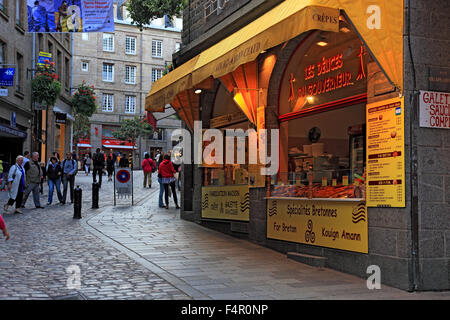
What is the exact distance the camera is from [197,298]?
5.58m

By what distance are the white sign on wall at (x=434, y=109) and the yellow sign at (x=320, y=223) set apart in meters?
1.36

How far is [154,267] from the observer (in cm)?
736

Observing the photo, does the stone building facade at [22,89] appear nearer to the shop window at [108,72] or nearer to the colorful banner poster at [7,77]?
the colorful banner poster at [7,77]

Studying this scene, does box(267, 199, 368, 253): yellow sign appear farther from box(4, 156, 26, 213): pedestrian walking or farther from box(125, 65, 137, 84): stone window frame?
box(125, 65, 137, 84): stone window frame

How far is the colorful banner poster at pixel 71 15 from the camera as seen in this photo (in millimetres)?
18500

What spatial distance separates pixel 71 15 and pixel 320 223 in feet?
50.0

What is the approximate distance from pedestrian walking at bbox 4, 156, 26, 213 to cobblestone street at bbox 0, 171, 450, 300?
1989 mm

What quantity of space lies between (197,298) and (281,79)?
16.7 ft

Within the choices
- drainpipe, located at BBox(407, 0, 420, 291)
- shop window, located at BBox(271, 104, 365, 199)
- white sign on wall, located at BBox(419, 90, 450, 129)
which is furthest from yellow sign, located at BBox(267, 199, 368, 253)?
white sign on wall, located at BBox(419, 90, 450, 129)

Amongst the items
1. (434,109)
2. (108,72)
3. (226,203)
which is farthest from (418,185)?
(108,72)

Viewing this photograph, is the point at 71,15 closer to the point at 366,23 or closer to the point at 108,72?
the point at 366,23


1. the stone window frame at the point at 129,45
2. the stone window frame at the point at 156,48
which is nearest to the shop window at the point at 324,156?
the stone window frame at the point at 129,45

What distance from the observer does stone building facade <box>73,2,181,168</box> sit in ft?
182
